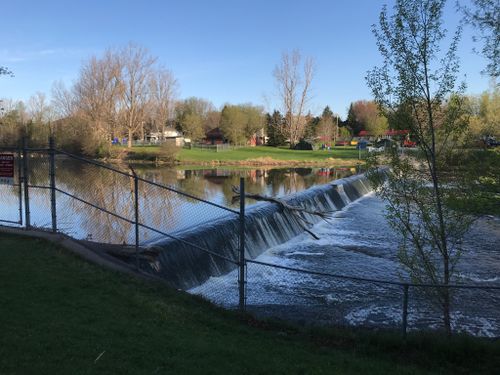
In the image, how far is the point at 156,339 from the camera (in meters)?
5.42

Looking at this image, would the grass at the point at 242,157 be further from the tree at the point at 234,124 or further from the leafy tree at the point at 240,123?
the leafy tree at the point at 240,123

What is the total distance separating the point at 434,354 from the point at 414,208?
2.41m

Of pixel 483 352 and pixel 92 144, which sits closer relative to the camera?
pixel 483 352

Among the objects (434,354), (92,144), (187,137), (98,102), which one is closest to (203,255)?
(434,354)

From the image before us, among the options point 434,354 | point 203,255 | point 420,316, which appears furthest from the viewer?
point 203,255

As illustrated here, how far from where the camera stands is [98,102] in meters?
63.2

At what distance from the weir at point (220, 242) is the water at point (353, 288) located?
1.13 feet

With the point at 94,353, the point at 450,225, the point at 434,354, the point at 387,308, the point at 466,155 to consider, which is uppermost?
the point at 466,155

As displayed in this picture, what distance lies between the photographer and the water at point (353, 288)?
9.42m

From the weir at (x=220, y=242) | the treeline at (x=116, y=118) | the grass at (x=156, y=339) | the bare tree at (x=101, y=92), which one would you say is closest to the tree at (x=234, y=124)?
the treeline at (x=116, y=118)

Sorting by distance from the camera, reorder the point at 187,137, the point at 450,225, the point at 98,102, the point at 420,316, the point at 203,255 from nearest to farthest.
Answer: the point at 450,225
the point at 420,316
the point at 203,255
the point at 98,102
the point at 187,137

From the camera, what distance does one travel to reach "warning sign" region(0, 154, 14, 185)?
9.60 m

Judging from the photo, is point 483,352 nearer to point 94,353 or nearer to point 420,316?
point 420,316

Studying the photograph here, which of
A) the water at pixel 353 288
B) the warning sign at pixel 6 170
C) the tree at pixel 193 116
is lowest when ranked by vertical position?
the water at pixel 353 288
